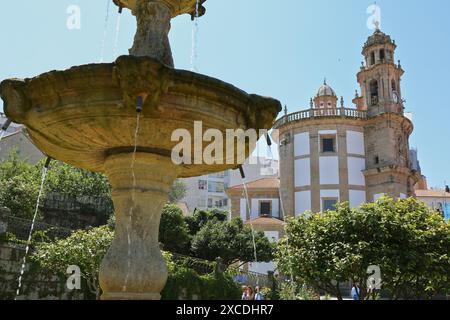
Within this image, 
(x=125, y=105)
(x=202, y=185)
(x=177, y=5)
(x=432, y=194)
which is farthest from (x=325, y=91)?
(x=125, y=105)

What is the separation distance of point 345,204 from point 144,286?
40.2 feet

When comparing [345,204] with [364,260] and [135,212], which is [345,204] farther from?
[135,212]

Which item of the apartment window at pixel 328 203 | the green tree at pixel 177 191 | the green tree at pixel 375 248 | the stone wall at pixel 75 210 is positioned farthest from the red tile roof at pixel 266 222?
the green tree at pixel 177 191

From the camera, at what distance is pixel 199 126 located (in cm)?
439

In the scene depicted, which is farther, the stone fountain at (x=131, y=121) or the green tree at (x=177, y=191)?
the green tree at (x=177, y=191)

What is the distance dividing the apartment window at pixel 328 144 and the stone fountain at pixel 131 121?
28.8 meters

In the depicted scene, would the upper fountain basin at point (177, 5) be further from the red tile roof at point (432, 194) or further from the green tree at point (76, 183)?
the red tile roof at point (432, 194)

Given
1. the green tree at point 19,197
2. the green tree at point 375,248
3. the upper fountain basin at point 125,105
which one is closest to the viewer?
the upper fountain basin at point 125,105

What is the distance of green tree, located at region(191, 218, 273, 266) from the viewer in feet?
87.7

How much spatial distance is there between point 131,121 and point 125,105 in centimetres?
25

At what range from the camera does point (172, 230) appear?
2583 centimetres

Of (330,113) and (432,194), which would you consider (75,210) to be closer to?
(330,113)

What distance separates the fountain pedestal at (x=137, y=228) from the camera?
4309 mm
